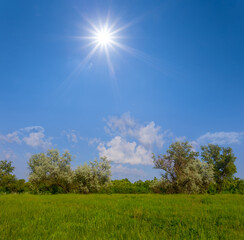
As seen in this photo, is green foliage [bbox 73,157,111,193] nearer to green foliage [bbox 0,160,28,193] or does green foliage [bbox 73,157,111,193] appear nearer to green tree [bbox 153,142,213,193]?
green tree [bbox 153,142,213,193]

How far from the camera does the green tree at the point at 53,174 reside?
3219cm

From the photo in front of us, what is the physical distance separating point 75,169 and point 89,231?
28696 mm

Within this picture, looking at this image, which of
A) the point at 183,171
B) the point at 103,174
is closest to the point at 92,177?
the point at 103,174

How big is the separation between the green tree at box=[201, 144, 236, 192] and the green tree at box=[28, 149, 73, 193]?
33029 mm

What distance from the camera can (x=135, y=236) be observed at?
557 cm

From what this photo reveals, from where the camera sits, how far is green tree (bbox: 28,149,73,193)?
32.2 metres

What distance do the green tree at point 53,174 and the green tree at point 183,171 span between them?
15.8 metres

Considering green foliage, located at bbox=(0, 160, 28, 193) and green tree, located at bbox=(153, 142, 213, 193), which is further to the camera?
green foliage, located at bbox=(0, 160, 28, 193)

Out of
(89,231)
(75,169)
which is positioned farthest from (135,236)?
(75,169)

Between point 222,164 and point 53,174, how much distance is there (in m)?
38.3

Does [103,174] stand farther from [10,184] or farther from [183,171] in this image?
[10,184]

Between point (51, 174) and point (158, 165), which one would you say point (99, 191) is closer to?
point (51, 174)

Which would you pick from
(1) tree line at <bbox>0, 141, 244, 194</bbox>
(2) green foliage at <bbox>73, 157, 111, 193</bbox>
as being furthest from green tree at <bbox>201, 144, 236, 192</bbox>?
(2) green foliage at <bbox>73, 157, 111, 193</bbox>

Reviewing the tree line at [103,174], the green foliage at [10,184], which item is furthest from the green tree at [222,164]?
the green foliage at [10,184]
